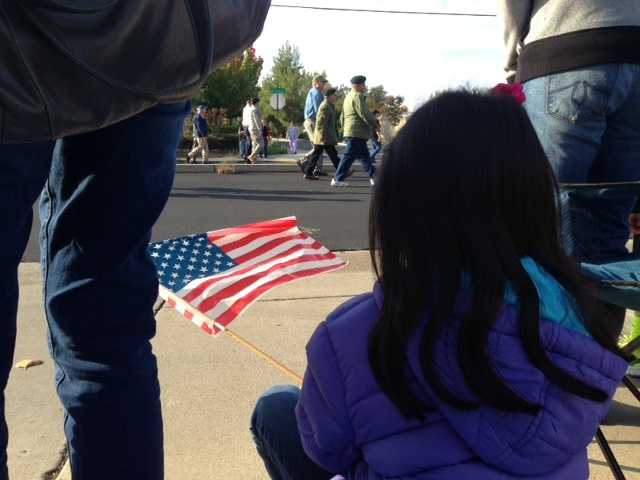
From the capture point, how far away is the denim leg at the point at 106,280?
147 cm

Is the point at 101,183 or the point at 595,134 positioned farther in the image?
the point at 595,134

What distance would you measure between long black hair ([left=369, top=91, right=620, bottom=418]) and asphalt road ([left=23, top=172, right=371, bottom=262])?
14.4 ft

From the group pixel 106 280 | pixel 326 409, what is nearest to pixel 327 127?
pixel 106 280

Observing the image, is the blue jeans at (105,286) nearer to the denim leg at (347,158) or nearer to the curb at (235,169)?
the denim leg at (347,158)

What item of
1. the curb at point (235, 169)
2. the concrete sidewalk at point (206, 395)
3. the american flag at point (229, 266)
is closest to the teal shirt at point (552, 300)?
the concrete sidewalk at point (206, 395)

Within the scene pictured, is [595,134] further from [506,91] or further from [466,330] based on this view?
[466,330]

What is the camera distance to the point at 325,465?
145 cm

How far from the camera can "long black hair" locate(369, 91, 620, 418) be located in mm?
1212

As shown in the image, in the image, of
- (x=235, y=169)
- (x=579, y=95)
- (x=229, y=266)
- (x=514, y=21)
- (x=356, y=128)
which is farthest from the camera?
(x=235, y=169)

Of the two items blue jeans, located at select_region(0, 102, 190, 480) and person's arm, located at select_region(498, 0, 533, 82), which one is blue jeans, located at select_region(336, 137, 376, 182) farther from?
blue jeans, located at select_region(0, 102, 190, 480)

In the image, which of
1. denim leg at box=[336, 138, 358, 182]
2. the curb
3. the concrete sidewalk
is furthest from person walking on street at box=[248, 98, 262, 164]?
the concrete sidewalk

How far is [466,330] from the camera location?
121cm

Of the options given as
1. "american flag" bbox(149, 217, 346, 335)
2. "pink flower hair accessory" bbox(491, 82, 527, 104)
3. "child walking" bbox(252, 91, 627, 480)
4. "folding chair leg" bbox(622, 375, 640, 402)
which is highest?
"pink flower hair accessory" bbox(491, 82, 527, 104)

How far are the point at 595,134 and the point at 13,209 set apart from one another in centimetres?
178
